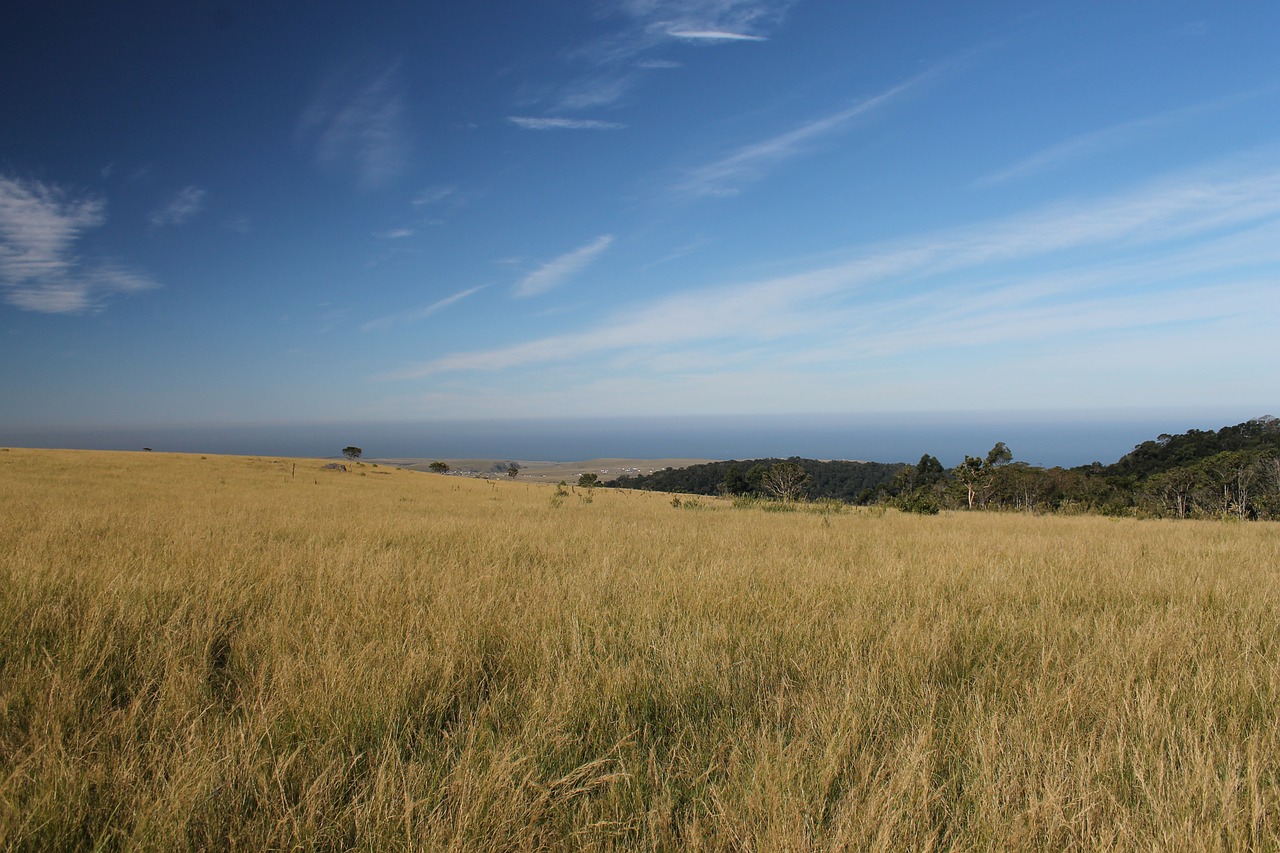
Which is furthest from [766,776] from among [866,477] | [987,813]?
[866,477]

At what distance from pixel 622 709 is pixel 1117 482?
68.0 m

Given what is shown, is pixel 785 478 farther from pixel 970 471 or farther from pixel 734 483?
pixel 970 471

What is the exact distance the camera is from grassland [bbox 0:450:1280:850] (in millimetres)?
1787

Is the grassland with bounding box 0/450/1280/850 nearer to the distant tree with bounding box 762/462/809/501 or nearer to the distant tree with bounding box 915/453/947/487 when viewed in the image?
the distant tree with bounding box 762/462/809/501

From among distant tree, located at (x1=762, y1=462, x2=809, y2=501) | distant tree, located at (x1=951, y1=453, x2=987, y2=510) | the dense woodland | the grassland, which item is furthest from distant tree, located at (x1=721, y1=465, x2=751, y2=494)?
the grassland

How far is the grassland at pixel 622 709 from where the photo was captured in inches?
70.4

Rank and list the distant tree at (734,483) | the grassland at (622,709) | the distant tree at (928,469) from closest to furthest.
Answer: the grassland at (622,709), the distant tree at (734,483), the distant tree at (928,469)

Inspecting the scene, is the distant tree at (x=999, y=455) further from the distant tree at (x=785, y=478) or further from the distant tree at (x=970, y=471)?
the distant tree at (x=785, y=478)

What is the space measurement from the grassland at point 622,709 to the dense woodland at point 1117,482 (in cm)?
1814

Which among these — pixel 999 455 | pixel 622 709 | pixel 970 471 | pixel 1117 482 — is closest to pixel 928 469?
pixel 1117 482

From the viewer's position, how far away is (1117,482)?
170 ft

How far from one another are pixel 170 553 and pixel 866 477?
9898 cm

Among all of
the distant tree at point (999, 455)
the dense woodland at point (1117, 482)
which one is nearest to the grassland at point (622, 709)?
the dense woodland at point (1117, 482)

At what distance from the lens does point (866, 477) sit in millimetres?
93438
